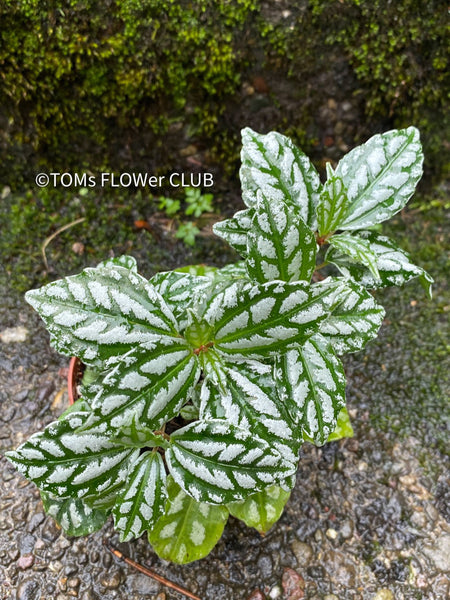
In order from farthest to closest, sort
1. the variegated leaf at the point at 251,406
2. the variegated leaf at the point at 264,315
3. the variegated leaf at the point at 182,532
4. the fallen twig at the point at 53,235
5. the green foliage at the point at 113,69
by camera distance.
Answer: the fallen twig at the point at 53,235
the green foliage at the point at 113,69
the variegated leaf at the point at 182,532
the variegated leaf at the point at 251,406
the variegated leaf at the point at 264,315

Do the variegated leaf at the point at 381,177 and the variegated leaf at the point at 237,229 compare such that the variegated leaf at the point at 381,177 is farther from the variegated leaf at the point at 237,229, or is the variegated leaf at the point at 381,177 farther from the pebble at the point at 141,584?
the pebble at the point at 141,584

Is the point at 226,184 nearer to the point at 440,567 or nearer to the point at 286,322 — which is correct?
the point at 286,322

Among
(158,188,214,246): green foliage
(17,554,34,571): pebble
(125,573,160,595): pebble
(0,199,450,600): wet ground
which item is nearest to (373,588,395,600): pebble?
(0,199,450,600): wet ground

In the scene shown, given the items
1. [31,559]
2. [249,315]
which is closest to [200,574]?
[31,559]

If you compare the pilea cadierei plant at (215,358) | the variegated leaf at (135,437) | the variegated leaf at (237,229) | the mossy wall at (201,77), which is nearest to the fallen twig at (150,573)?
the pilea cadierei plant at (215,358)

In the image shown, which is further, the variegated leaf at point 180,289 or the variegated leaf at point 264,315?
the variegated leaf at point 180,289

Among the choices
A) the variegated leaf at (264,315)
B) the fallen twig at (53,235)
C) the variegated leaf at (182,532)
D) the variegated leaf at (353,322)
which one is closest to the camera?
the variegated leaf at (264,315)

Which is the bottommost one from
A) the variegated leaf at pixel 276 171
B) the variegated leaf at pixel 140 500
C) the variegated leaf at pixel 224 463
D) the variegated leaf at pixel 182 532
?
the variegated leaf at pixel 182 532
